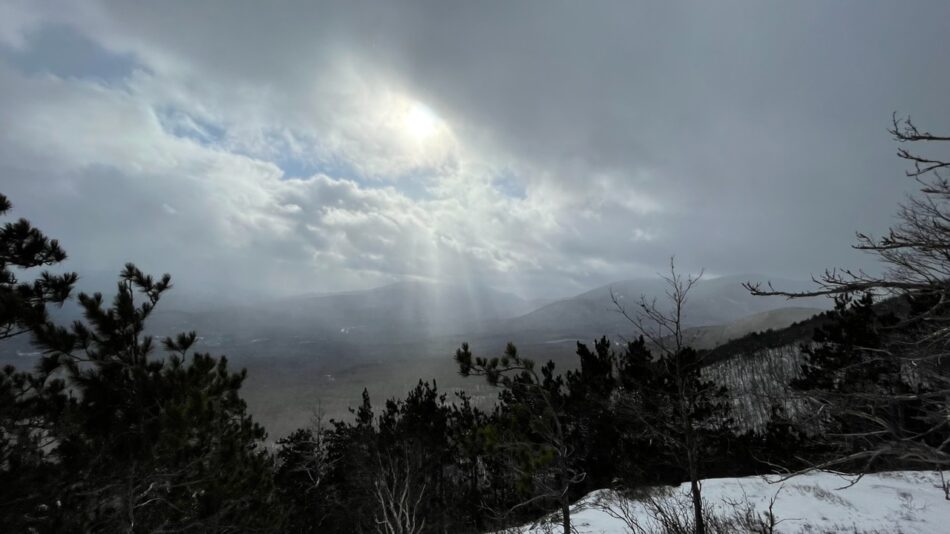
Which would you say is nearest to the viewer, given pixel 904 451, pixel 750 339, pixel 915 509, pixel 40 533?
pixel 904 451

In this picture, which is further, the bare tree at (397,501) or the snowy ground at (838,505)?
the snowy ground at (838,505)

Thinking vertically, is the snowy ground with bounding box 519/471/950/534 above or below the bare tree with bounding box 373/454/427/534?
below

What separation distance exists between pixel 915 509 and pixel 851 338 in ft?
36.7

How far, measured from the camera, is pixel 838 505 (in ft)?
45.0

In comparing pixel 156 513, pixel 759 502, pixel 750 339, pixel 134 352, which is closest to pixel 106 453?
pixel 134 352

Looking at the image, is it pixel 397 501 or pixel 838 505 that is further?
pixel 838 505

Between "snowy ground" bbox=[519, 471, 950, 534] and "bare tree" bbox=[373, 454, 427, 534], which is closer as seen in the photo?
"bare tree" bbox=[373, 454, 427, 534]

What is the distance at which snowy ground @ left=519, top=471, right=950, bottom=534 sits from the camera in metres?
12.1

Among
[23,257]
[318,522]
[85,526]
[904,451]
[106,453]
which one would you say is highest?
[23,257]

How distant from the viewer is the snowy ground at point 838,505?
39.8 feet

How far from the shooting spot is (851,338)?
70.4 ft

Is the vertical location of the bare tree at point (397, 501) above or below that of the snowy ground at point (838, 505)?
above

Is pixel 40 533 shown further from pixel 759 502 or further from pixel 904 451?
pixel 759 502

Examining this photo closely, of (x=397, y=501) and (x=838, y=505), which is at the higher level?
(x=397, y=501)
